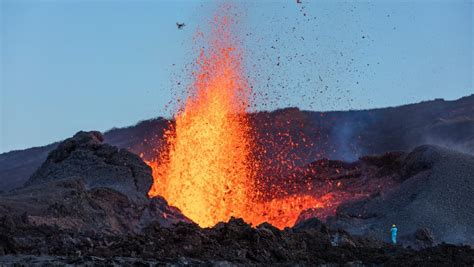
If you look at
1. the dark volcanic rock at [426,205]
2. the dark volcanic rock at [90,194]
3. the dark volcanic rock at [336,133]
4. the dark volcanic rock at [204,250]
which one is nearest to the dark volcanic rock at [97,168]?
the dark volcanic rock at [90,194]

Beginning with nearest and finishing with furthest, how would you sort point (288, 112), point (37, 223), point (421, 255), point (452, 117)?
point (421, 255), point (37, 223), point (452, 117), point (288, 112)

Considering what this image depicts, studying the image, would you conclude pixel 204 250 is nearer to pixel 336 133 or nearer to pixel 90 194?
pixel 90 194

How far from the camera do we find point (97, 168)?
35.3m

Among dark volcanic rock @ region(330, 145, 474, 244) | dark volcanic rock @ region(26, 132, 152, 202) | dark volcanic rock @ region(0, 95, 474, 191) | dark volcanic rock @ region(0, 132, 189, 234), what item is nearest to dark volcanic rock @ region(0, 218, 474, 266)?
dark volcanic rock @ region(0, 132, 189, 234)

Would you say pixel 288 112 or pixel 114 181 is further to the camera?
pixel 288 112

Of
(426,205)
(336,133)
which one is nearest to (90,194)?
(426,205)

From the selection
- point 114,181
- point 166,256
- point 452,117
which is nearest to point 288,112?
point 452,117

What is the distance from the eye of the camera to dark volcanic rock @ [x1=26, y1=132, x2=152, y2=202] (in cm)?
3447

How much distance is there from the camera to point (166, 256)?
54.1 feet

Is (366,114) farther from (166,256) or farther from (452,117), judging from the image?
(166,256)

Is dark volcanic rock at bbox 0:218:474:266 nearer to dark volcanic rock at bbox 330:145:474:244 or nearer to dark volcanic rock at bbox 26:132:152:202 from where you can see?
dark volcanic rock at bbox 330:145:474:244

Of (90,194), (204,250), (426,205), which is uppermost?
(90,194)

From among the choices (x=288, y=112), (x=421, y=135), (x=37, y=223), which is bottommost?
(x=37, y=223)

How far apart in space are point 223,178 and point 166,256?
2365 centimetres
